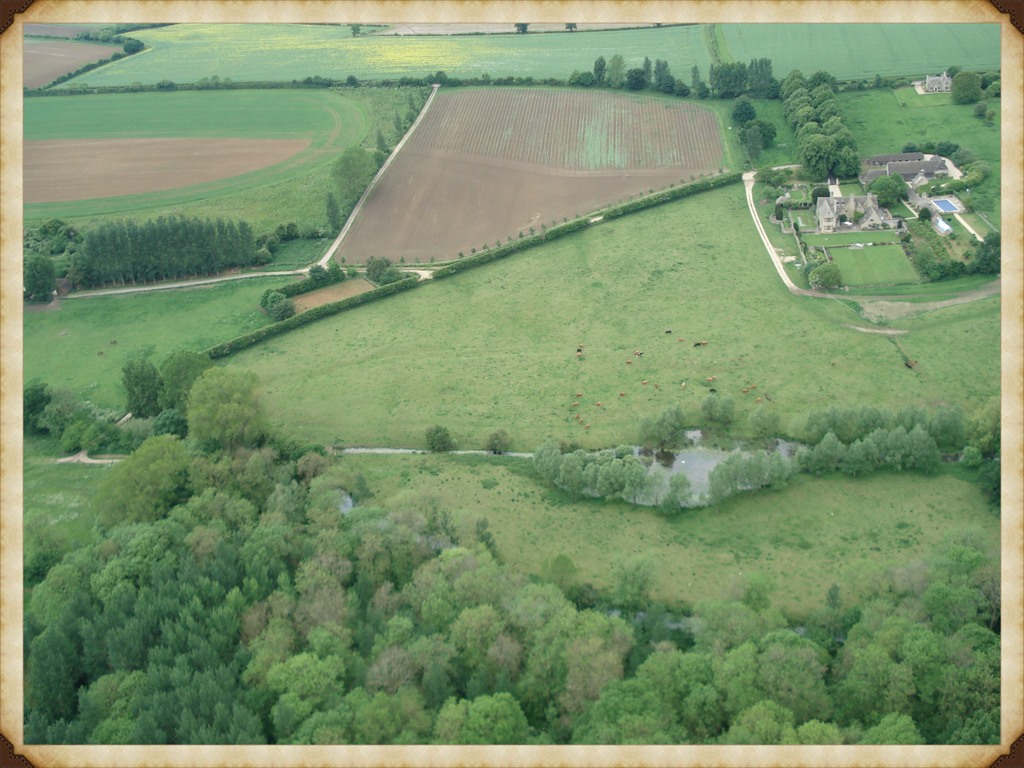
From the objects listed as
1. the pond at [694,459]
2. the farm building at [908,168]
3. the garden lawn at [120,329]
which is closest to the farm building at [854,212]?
the farm building at [908,168]

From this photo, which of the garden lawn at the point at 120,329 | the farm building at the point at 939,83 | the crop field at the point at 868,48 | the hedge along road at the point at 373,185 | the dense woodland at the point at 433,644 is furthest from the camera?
the crop field at the point at 868,48

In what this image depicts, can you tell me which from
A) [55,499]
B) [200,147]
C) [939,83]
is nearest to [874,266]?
[939,83]

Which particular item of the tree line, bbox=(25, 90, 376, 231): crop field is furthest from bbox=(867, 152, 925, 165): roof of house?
the tree line

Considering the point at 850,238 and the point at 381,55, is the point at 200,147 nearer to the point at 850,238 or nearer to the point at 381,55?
the point at 381,55

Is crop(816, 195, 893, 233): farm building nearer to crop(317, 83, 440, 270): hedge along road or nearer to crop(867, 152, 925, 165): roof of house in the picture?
→ crop(867, 152, 925, 165): roof of house

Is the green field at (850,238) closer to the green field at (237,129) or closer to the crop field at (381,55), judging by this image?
the crop field at (381,55)

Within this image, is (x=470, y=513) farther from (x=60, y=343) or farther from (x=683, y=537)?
(x=60, y=343)

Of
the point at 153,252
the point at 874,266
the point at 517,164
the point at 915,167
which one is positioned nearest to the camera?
the point at 874,266
